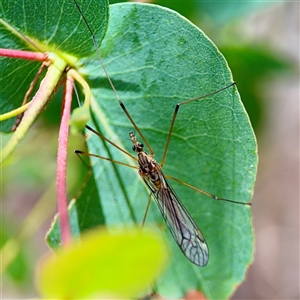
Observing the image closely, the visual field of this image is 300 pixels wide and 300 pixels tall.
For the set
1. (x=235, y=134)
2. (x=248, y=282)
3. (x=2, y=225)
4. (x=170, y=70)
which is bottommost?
(x=248, y=282)

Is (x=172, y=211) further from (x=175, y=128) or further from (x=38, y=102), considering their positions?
(x=38, y=102)

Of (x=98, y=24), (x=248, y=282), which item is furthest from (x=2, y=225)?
(x=248, y=282)

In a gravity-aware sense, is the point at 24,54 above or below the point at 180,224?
above

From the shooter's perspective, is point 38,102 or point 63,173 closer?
point 63,173

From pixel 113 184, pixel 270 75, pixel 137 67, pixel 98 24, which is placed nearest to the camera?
pixel 98 24

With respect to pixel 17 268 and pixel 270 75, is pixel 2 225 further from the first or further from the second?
pixel 270 75

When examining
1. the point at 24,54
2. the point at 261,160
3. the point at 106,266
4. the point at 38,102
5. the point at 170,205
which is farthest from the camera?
the point at 261,160

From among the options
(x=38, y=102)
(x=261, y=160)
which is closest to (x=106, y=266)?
(x=38, y=102)
